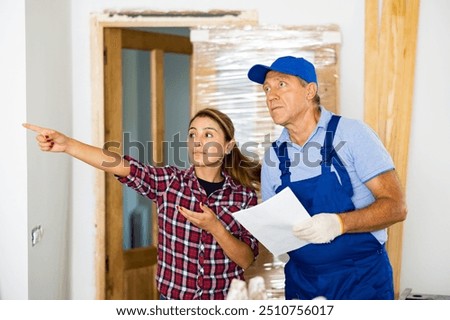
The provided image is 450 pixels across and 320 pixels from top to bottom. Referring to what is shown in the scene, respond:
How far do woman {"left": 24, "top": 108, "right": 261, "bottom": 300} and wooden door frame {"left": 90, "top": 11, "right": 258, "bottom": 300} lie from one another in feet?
3.65

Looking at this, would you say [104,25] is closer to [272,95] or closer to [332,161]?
[272,95]

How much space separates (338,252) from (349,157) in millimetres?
339

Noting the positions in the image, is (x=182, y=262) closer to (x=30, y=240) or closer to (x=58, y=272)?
(x=30, y=240)

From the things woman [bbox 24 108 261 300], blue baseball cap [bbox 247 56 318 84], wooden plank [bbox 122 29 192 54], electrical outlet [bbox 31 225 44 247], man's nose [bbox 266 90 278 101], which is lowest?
electrical outlet [bbox 31 225 44 247]

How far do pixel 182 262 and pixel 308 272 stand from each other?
472 millimetres

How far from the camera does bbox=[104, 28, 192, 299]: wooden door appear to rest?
147 inches

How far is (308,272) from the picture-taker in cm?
244

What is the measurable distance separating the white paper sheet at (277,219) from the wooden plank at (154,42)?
182 centimetres

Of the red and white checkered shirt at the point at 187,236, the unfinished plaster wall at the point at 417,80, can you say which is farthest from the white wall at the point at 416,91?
the red and white checkered shirt at the point at 187,236

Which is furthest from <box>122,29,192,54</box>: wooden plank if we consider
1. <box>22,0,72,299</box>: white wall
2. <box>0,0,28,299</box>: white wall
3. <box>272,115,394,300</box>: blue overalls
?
<box>272,115,394,300</box>: blue overalls

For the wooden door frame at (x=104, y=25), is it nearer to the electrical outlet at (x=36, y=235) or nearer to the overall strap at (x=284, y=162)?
the electrical outlet at (x=36, y=235)

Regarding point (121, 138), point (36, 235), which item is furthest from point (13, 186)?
point (121, 138)

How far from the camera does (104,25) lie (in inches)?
143

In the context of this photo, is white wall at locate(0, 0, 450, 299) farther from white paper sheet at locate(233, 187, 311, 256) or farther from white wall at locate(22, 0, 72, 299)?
white paper sheet at locate(233, 187, 311, 256)
